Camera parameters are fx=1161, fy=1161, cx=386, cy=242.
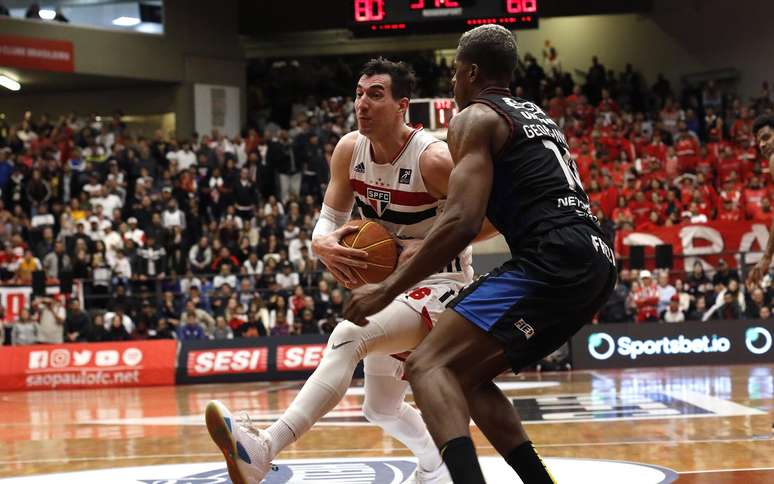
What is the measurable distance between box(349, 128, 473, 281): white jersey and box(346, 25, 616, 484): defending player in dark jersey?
1.23 m

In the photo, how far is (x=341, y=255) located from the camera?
5457 mm

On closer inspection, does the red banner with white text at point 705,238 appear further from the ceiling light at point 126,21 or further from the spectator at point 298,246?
the ceiling light at point 126,21

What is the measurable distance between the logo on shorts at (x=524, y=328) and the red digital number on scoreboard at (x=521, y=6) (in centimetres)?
1201

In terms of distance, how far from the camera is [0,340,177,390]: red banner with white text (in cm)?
1761

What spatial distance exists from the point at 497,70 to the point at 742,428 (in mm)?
5121

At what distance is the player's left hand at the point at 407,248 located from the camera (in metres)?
5.49

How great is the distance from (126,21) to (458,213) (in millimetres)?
27025

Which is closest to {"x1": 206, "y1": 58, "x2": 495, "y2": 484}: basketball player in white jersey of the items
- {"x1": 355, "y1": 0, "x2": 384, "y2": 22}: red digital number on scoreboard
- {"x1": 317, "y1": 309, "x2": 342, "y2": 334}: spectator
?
{"x1": 355, "y1": 0, "x2": 384, "y2": 22}: red digital number on scoreboard

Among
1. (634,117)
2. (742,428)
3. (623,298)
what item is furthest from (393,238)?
(634,117)

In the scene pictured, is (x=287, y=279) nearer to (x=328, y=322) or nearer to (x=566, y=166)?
(x=328, y=322)

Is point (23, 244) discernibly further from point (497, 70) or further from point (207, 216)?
point (497, 70)

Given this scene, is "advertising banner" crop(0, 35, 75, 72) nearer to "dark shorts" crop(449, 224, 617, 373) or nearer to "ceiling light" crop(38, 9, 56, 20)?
"ceiling light" crop(38, 9, 56, 20)

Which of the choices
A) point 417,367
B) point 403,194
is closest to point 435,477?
point 403,194

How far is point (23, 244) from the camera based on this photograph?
21312mm
